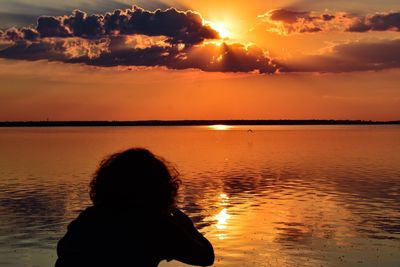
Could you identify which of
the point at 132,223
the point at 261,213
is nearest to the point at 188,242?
the point at 132,223

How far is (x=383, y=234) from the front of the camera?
1017 inches

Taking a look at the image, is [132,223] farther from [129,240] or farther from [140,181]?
[140,181]

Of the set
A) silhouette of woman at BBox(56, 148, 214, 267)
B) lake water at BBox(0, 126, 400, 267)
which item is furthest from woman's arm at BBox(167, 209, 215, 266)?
lake water at BBox(0, 126, 400, 267)

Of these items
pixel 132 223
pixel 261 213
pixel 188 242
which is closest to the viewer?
pixel 188 242

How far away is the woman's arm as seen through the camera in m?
3.95

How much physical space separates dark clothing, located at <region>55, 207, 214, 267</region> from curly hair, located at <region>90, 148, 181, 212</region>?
9cm

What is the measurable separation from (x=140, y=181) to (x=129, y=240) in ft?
1.42

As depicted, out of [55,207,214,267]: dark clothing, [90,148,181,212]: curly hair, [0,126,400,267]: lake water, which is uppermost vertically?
[90,148,181,212]: curly hair

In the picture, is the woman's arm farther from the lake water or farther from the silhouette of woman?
the lake water

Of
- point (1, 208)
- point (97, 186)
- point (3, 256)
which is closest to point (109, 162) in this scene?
point (97, 186)

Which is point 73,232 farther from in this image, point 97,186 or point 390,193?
point 390,193

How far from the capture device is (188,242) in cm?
396

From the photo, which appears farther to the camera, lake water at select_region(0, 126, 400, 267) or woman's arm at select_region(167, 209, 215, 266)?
lake water at select_region(0, 126, 400, 267)

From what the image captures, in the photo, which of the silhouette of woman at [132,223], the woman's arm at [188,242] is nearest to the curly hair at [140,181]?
the silhouette of woman at [132,223]
